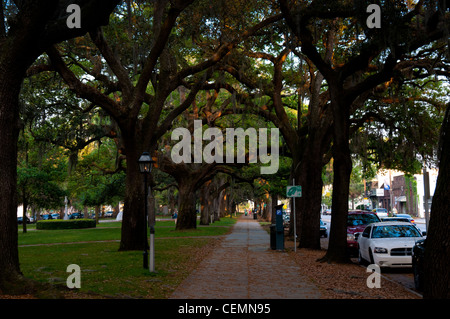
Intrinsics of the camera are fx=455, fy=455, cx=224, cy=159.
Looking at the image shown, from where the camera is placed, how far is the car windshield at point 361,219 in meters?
20.8

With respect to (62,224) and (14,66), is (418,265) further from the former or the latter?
(62,224)

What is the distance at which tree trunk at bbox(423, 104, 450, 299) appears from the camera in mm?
5840

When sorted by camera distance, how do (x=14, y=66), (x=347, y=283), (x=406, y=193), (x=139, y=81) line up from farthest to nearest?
Answer: (x=406, y=193) → (x=139, y=81) → (x=347, y=283) → (x=14, y=66)

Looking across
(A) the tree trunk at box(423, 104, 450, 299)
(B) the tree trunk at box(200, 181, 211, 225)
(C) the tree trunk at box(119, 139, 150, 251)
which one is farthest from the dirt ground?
(B) the tree trunk at box(200, 181, 211, 225)

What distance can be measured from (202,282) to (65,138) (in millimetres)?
15271

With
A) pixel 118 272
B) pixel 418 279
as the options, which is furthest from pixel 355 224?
pixel 118 272

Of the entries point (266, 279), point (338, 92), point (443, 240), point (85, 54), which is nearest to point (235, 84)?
point (85, 54)

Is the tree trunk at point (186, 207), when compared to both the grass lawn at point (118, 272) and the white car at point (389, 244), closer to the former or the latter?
the grass lawn at point (118, 272)

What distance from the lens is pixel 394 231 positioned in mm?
14914

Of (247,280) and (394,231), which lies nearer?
(247,280)

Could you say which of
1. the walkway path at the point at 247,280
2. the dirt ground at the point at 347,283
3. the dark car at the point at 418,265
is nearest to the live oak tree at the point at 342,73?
the dirt ground at the point at 347,283

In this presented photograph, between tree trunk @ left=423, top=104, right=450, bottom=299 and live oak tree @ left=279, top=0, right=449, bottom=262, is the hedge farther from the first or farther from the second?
tree trunk @ left=423, top=104, right=450, bottom=299

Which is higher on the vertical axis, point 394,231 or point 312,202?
point 312,202

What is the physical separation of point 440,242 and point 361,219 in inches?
615
